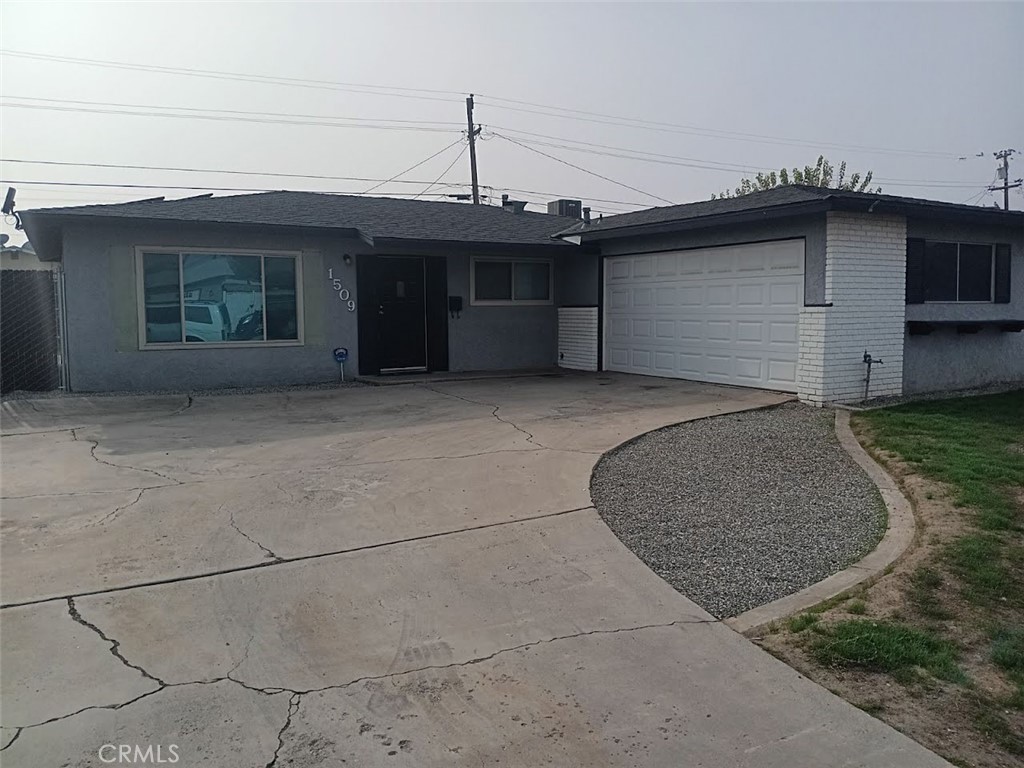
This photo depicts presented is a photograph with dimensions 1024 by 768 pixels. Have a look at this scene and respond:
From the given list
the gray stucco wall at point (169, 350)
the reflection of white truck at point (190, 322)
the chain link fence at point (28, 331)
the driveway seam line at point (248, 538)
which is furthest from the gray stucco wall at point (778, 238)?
the chain link fence at point (28, 331)

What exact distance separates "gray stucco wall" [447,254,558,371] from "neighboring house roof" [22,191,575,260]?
3.64ft

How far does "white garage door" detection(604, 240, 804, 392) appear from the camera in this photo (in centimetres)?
1153

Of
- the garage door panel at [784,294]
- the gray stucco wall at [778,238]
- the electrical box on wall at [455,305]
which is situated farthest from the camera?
the electrical box on wall at [455,305]

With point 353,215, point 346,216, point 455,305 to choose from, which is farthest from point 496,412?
point 353,215

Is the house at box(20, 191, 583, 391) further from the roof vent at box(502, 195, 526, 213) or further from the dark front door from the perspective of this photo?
the roof vent at box(502, 195, 526, 213)

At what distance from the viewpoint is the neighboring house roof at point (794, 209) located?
10484 mm

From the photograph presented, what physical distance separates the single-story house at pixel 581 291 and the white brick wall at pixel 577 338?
6 cm

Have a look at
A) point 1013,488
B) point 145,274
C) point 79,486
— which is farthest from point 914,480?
point 145,274

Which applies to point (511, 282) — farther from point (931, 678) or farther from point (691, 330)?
point (931, 678)

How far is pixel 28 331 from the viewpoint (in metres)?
12.7

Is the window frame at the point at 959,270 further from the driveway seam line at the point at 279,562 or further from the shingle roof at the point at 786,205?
the driveway seam line at the point at 279,562

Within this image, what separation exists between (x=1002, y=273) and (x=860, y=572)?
10.4 meters

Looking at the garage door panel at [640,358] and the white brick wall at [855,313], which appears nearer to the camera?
the white brick wall at [855,313]

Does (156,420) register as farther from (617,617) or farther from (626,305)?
(626,305)
